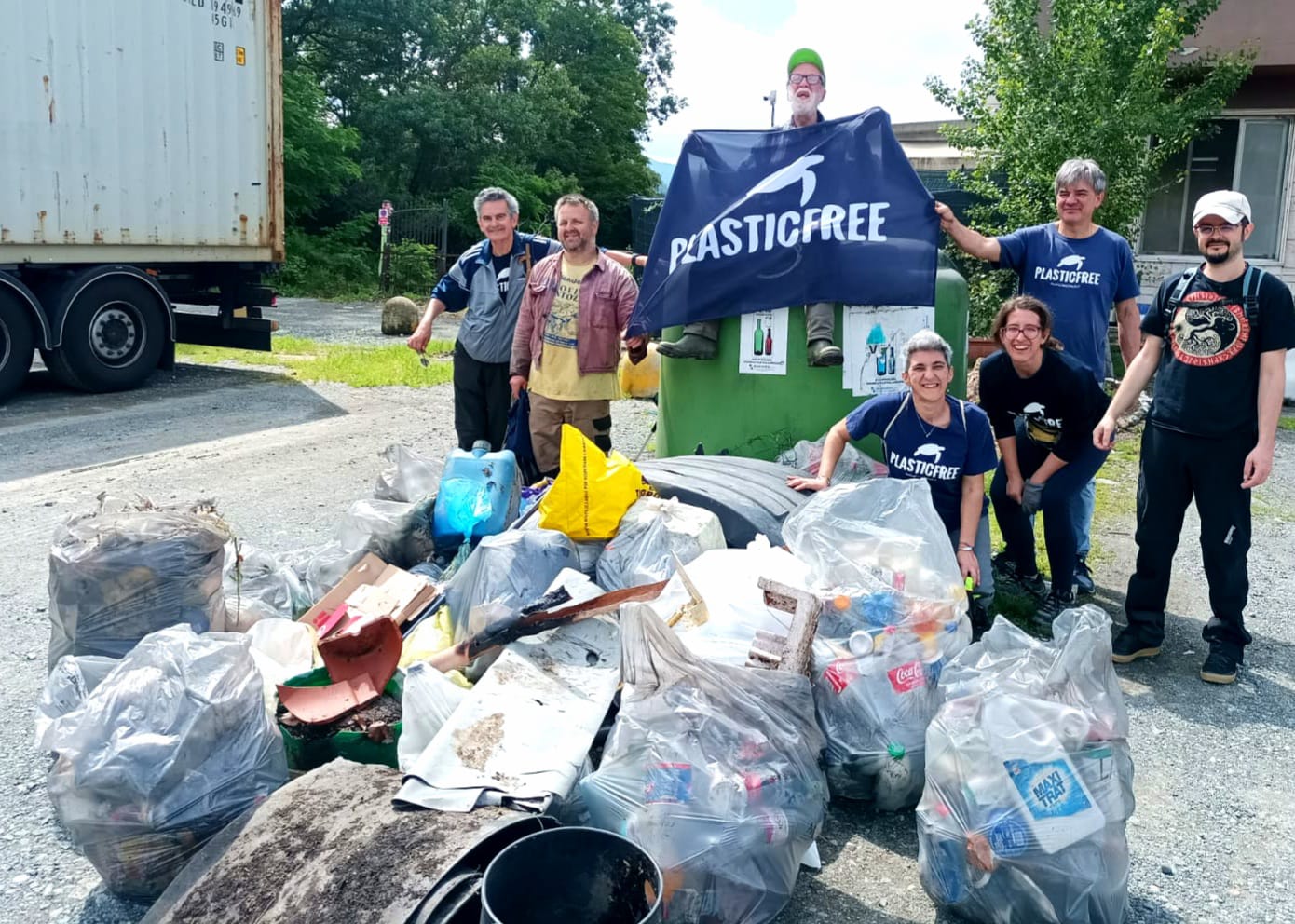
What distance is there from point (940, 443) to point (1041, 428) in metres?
0.82

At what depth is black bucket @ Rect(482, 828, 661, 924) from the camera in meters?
2.14

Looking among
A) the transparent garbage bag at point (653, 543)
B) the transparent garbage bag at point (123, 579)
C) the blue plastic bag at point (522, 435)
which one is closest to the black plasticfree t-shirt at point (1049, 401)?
the transparent garbage bag at point (653, 543)

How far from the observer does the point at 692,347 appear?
181 inches

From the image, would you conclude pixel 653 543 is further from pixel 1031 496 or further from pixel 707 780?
pixel 1031 496

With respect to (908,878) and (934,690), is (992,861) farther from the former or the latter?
(934,690)

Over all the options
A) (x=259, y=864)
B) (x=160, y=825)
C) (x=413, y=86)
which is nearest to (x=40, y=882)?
(x=160, y=825)

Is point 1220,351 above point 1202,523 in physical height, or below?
above

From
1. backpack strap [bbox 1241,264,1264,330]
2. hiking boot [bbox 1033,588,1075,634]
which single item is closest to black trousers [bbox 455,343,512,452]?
hiking boot [bbox 1033,588,1075,634]

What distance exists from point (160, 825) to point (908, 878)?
1.79 meters

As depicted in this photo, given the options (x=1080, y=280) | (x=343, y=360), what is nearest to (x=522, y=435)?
(x=1080, y=280)

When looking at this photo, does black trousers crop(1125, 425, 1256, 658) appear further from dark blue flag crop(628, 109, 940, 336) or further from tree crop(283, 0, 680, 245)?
tree crop(283, 0, 680, 245)

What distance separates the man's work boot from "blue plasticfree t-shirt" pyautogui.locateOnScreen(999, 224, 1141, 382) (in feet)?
2.87

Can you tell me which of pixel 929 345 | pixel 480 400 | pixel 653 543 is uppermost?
pixel 929 345

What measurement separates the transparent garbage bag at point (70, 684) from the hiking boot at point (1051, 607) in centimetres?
329
